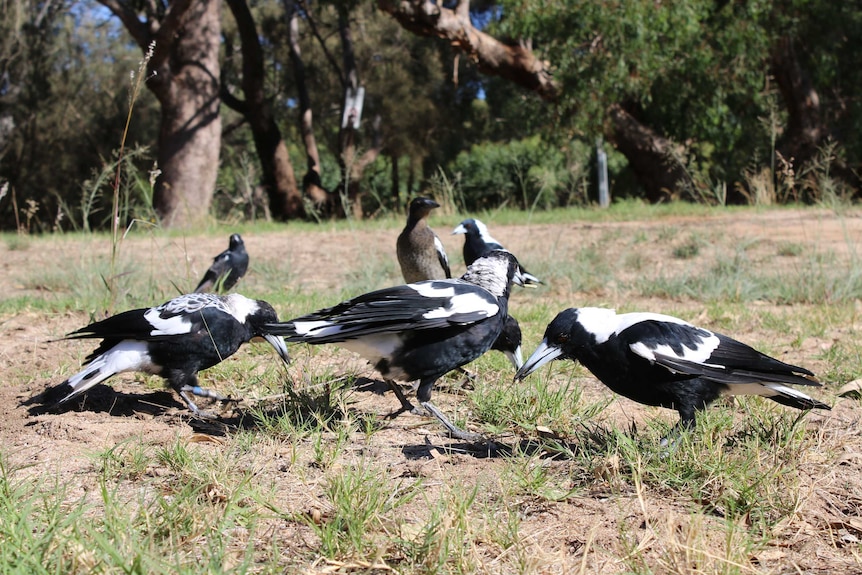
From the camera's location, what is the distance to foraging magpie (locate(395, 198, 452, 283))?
21.1ft

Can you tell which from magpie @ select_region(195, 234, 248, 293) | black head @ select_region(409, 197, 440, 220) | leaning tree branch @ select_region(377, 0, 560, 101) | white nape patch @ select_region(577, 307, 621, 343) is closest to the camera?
white nape patch @ select_region(577, 307, 621, 343)

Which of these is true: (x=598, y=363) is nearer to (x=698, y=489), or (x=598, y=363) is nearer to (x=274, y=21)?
(x=698, y=489)

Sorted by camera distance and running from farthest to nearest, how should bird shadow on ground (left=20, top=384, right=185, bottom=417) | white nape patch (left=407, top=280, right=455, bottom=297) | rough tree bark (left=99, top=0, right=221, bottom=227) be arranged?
rough tree bark (left=99, top=0, right=221, bottom=227)
bird shadow on ground (left=20, top=384, right=185, bottom=417)
white nape patch (left=407, top=280, right=455, bottom=297)

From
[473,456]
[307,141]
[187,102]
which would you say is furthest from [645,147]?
[473,456]

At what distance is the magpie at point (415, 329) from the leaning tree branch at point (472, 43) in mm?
10803

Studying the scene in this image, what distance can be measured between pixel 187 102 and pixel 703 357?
41.8 feet

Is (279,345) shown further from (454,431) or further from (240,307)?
(454,431)

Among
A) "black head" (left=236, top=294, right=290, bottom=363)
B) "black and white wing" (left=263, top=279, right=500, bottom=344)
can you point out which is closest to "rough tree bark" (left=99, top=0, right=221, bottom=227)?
"black head" (left=236, top=294, right=290, bottom=363)

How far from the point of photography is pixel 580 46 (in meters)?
13.6

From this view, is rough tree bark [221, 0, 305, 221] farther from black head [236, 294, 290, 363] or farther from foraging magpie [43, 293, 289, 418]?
foraging magpie [43, 293, 289, 418]

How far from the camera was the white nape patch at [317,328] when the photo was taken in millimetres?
3484

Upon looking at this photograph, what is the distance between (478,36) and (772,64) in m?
6.36

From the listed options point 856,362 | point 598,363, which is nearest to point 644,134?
point 856,362

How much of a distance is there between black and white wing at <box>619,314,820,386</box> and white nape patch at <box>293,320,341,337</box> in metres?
1.17
